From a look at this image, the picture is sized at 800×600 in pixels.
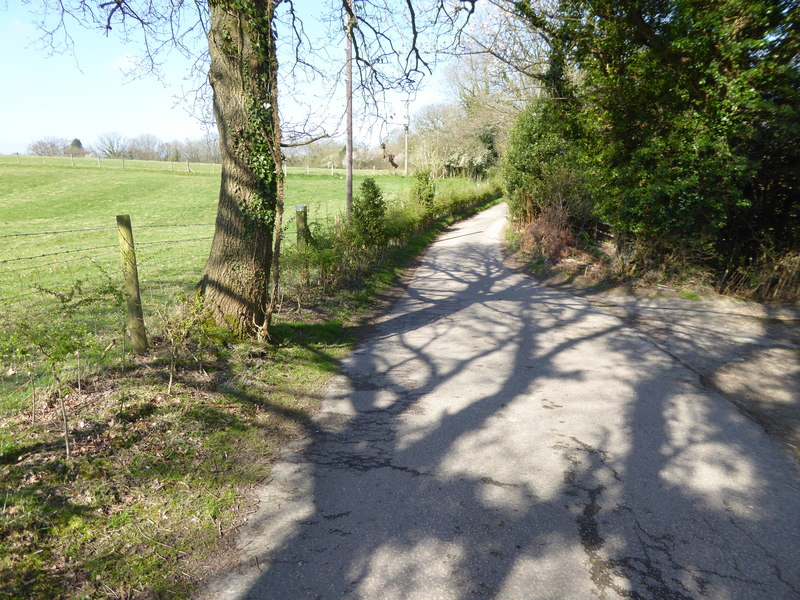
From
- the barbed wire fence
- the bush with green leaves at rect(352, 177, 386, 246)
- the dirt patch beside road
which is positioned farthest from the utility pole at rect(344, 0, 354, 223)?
the dirt patch beside road

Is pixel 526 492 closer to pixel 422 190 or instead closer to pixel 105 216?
pixel 422 190

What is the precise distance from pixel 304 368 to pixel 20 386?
2885mm

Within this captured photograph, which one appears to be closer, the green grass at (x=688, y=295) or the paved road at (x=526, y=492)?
the paved road at (x=526, y=492)

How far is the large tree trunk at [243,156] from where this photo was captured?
550 centimetres

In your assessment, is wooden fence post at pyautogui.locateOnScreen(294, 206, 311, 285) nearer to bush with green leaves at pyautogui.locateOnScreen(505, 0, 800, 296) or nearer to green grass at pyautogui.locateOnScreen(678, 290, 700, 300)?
bush with green leaves at pyautogui.locateOnScreen(505, 0, 800, 296)

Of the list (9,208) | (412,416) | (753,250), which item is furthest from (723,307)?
(9,208)

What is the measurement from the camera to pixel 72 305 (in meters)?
4.60

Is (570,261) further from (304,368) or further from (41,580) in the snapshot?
(41,580)

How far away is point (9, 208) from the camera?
→ 2809 centimetres

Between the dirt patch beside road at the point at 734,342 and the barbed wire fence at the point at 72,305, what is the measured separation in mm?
6380

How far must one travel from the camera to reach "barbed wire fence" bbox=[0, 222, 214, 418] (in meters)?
4.21

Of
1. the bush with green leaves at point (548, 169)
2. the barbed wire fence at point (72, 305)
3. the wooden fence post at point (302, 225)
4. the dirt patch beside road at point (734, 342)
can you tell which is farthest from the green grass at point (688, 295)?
the barbed wire fence at point (72, 305)

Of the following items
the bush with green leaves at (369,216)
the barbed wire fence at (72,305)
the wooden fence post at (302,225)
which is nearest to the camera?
the barbed wire fence at (72,305)

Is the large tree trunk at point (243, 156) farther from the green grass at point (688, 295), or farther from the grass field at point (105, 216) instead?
the green grass at point (688, 295)
